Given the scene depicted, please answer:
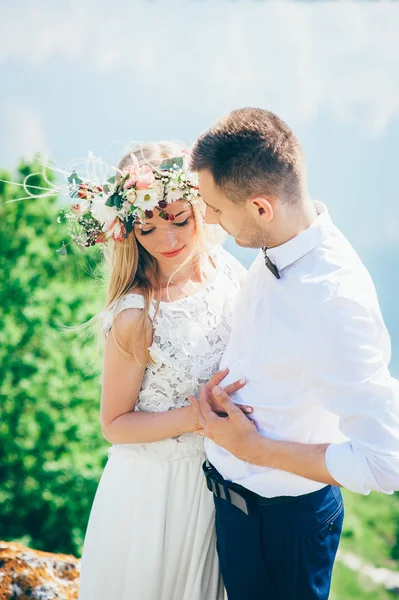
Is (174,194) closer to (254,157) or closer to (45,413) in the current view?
(254,157)

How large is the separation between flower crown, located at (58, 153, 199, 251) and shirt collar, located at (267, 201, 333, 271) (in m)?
0.51

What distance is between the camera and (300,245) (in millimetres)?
2014

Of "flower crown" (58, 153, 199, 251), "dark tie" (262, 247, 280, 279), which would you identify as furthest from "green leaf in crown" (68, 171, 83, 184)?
"dark tie" (262, 247, 280, 279)

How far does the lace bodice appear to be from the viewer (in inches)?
96.0

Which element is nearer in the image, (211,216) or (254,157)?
(254,157)

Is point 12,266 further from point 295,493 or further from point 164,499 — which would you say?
point 295,493

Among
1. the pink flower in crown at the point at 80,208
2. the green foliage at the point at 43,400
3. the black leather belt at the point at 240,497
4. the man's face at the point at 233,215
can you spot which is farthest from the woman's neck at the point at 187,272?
the green foliage at the point at 43,400

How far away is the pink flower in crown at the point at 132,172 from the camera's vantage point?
7.84ft

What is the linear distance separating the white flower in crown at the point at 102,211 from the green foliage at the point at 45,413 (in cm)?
306

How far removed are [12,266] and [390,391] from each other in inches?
189

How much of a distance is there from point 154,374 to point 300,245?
0.75m

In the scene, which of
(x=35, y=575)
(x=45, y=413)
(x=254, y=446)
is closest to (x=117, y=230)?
(x=254, y=446)

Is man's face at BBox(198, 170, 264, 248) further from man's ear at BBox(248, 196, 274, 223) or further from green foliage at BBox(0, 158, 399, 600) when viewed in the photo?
green foliage at BBox(0, 158, 399, 600)

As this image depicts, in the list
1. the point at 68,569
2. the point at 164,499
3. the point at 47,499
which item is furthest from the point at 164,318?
the point at 47,499
